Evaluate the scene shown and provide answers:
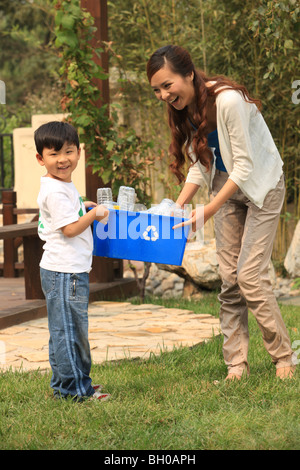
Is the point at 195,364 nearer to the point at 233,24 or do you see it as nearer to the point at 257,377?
the point at 257,377

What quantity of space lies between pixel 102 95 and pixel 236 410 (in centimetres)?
379

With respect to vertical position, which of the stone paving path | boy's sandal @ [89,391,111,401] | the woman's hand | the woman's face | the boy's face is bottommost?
the stone paving path

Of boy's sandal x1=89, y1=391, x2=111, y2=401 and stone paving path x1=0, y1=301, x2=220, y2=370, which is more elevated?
boy's sandal x1=89, y1=391, x2=111, y2=401

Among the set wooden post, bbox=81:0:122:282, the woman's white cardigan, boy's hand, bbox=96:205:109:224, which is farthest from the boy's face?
wooden post, bbox=81:0:122:282

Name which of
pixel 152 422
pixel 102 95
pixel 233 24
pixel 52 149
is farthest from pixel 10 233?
pixel 233 24

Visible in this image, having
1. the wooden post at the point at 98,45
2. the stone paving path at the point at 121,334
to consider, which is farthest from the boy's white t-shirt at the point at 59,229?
the wooden post at the point at 98,45

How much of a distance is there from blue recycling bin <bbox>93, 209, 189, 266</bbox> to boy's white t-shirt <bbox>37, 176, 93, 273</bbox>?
11 centimetres

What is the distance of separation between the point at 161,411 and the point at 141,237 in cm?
74

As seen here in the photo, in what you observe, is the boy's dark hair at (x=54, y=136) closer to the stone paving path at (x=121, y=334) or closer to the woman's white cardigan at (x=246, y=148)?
the woman's white cardigan at (x=246, y=148)

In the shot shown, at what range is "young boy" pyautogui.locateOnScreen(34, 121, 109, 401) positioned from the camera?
2875 millimetres

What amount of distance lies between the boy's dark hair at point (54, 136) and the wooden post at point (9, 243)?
4.16m

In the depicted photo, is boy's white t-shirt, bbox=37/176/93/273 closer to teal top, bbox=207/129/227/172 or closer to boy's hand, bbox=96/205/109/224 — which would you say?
boy's hand, bbox=96/205/109/224

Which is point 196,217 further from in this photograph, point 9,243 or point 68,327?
point 9,243

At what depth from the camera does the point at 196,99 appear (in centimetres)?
307
